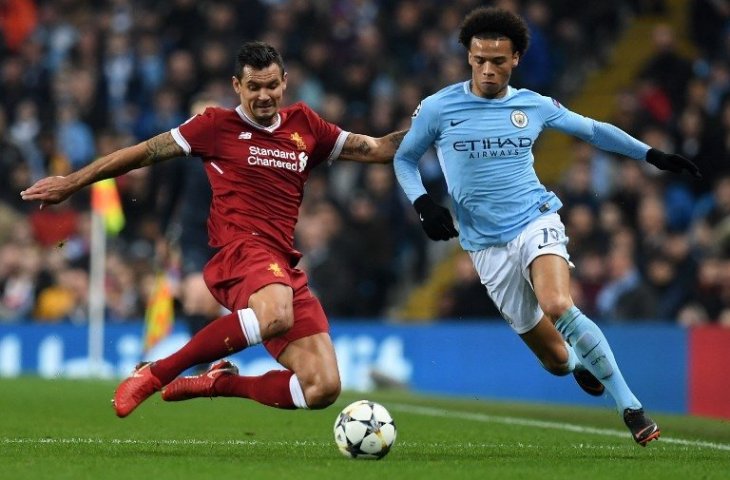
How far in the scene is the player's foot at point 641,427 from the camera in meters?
7.95

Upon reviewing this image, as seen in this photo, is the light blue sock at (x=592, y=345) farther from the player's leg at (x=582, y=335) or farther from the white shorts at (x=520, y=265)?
the white shorts at (x=520, y=265)

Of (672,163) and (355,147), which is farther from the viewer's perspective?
(355,147)

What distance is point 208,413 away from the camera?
11.3 meters

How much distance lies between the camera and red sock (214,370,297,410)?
832cm

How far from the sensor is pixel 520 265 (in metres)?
8.83

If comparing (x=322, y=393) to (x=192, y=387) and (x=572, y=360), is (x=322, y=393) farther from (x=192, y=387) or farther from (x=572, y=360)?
(x=572, y=360)

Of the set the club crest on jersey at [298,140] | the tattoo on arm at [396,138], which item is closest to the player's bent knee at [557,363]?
the tattoo on arm at [396,138]

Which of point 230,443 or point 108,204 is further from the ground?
point 230,443

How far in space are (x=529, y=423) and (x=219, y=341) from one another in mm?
3652

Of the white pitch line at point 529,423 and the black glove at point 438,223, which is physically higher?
the black glove at point 438,223

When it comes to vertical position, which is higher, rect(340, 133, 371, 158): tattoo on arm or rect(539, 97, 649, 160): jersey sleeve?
rect(539, 97, 649, 160): jersey sleeve

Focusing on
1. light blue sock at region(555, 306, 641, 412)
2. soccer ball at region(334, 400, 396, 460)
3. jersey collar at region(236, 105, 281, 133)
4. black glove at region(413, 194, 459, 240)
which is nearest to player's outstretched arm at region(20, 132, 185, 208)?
jersey collar at region(236, 105, 281, 133)

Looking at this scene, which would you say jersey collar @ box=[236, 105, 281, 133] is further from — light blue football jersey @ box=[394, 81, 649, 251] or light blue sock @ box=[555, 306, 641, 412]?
light blue sock @ box=[555, 306, 641, 412]

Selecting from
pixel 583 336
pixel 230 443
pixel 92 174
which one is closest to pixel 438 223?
pixel 583 336
